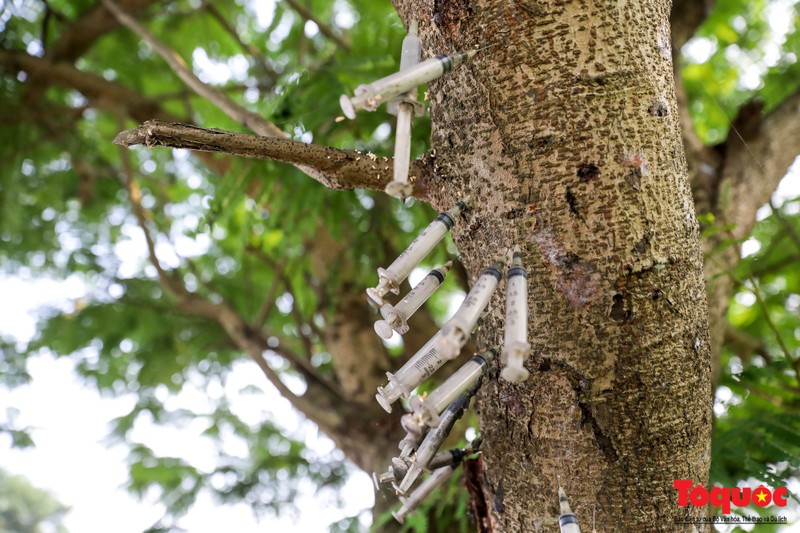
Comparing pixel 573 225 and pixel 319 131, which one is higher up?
pixel 319 131

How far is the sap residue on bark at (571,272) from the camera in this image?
125cm

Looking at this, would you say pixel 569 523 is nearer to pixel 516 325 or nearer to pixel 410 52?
pixel 516 325

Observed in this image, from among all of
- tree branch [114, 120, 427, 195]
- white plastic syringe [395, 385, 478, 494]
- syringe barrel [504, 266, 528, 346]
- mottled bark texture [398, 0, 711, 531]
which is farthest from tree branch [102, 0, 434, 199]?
white plastic syringe [395, 385, 478, 494]

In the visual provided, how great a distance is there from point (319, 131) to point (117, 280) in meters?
2.99

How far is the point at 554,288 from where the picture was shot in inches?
50.0

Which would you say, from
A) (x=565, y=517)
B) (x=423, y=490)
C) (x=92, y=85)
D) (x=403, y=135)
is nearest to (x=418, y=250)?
(x=403, y=135)

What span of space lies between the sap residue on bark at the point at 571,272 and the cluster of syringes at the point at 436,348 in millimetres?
74

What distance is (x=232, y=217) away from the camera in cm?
439

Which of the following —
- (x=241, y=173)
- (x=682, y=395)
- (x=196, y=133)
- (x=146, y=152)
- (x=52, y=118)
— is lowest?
(x=682, y=395)

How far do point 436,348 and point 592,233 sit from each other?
401 millimetres

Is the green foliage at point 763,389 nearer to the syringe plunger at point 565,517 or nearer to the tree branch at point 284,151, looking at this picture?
the syringe plunger at point 565,517

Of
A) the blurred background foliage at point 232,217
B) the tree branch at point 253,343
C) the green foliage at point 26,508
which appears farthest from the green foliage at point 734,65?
the green foliage at point 26,508

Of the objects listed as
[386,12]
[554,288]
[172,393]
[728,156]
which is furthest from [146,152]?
[554,288]

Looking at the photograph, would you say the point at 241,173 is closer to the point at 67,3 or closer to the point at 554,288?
the point at 554,288
